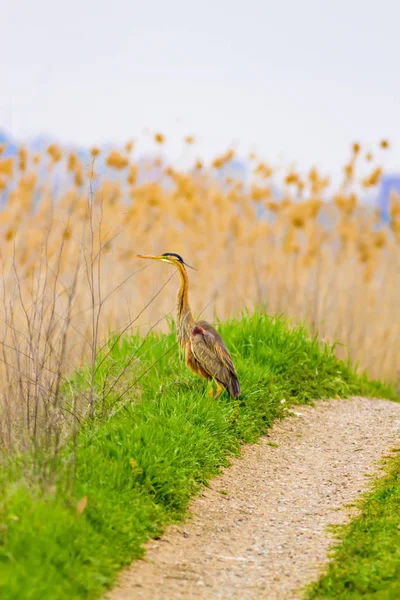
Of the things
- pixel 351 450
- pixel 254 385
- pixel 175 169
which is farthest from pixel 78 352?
pixel 175 169

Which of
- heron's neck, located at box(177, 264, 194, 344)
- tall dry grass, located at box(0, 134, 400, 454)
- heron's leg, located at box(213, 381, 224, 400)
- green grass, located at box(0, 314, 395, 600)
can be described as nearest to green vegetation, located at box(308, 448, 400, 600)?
green grass, located at box(0, 314, 395, 600)

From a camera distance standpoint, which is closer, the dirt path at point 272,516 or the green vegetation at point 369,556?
the green vegetation at point 369,556

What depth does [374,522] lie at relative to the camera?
4.62 metres

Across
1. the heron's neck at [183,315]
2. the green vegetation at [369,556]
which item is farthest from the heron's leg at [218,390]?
the green vegetation at [369,556]

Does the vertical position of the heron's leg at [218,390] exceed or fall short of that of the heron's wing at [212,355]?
it falls short

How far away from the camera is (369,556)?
13.5 ft

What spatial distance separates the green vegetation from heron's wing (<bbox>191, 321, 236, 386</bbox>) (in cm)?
133

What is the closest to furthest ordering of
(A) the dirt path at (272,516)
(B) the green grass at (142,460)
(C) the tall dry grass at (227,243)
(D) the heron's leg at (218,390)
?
1. (B) the green grass at (142,460)
2. (A) the dirt path at (272,516)
3. (D) the heron's leg at (218,390)
4. (C) the tall dry grass at (227,243)

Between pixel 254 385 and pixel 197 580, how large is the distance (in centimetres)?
270

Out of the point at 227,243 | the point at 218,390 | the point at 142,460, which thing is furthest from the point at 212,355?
the point at 227,243

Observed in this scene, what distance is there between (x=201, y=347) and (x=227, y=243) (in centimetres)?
483

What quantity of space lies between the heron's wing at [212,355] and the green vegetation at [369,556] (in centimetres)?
133

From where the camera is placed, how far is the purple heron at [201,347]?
5762 mm

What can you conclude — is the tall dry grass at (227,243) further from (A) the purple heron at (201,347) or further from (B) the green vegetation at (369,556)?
(B) the green vegetation at (369,556)
